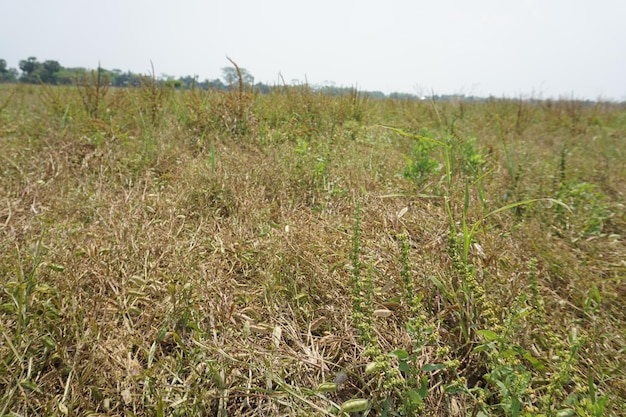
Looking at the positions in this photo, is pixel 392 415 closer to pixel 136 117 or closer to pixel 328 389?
pixel 328 389

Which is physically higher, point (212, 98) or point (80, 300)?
point (212, 98)

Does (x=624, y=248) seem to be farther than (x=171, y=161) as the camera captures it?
No

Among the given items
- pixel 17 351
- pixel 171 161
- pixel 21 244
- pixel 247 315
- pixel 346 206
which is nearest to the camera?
pixel 17 351

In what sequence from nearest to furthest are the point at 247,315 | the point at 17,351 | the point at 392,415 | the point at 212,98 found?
the point at 392,415, the point at 17,351, the point at 247,315, the point at 212,98

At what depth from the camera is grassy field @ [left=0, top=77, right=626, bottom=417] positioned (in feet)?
2.97

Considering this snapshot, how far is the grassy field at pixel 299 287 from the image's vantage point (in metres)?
0.91

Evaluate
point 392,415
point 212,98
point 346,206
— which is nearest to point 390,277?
point 392,415

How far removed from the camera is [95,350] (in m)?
1.00

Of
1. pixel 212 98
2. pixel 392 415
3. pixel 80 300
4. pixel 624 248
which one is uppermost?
pixel 212 98

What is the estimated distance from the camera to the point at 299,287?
53.9 inches

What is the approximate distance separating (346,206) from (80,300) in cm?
140

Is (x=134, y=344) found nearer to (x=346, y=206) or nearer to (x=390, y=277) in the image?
(x=390, y=277)

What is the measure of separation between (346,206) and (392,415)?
1.30 m

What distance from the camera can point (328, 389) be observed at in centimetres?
89
